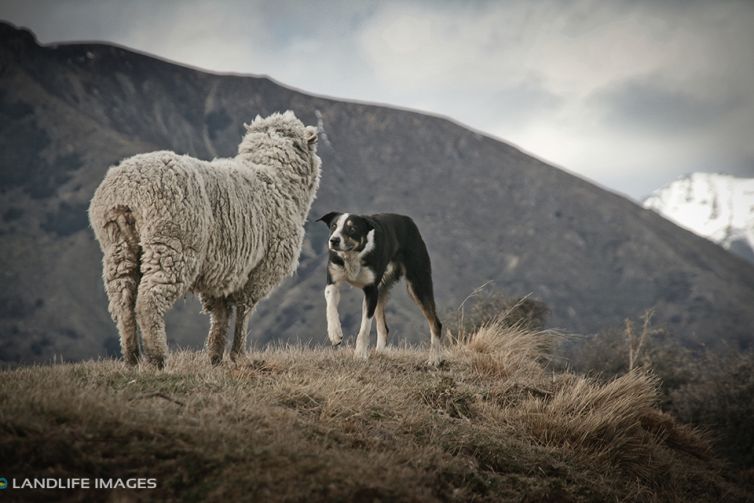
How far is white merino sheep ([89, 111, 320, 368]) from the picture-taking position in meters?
5.86

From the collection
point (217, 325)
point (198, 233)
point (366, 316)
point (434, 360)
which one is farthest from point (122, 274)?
point (434, 360)

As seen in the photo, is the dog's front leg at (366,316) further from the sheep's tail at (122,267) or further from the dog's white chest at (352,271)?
the sheep's tail at (122,267)

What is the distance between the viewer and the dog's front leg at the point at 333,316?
7246 mm

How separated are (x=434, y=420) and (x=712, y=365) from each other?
21865mm

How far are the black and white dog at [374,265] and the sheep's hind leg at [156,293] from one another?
1974mm

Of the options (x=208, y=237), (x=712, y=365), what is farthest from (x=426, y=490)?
(x=712, y=365)

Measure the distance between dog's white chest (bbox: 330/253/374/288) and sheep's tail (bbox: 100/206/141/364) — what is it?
243 cm

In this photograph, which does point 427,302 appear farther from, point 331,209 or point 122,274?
point 331,209

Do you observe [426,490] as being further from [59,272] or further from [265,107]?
[265,107]

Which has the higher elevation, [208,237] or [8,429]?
[208,237]

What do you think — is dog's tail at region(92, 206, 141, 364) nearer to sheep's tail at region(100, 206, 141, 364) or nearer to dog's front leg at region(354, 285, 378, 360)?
sheep's tail at region(100, 206, 141, 364)

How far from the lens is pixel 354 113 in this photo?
178250 mm

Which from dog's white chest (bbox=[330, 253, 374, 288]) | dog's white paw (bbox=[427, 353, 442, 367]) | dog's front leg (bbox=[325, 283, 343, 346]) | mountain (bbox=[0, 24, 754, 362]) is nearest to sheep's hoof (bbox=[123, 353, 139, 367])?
dog's front leg (bbox=[325, 283, 343, 346])

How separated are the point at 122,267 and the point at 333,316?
99.1 inches
